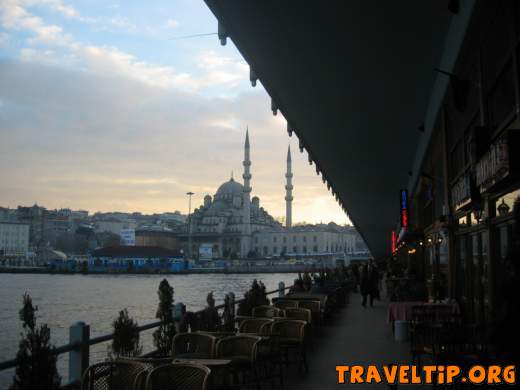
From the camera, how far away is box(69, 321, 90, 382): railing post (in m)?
5.46

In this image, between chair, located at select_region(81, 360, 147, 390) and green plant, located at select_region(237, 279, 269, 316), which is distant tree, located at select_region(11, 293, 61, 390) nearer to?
chair, located at select_region(81, 360, 147, 390)

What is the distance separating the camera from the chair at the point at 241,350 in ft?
18.4

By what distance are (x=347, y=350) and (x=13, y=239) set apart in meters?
167

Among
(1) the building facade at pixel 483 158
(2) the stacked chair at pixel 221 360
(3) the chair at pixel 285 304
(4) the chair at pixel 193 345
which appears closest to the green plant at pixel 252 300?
(3) the chair at pixel 285 304

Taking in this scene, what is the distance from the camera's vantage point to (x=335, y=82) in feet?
33.5

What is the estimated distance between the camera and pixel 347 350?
29.1ft

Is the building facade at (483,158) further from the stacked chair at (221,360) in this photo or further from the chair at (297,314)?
the chair at (297,314)

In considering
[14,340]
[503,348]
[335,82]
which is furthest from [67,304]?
[503,348]

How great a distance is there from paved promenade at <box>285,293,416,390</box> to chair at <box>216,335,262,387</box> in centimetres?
90

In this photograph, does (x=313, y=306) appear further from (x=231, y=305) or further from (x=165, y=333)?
(x=165, y=333)

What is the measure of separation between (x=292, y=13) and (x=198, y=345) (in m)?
4.26

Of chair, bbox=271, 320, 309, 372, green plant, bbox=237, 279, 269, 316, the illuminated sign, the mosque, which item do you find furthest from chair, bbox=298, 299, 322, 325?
the mosque

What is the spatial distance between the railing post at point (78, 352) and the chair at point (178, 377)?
5.72 feet

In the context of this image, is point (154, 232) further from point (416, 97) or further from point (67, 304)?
point (416, 97)
